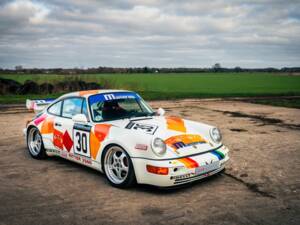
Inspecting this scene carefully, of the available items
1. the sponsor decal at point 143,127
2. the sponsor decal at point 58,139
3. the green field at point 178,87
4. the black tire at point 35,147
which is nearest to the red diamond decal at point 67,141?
the sponsor decal at point 58,139

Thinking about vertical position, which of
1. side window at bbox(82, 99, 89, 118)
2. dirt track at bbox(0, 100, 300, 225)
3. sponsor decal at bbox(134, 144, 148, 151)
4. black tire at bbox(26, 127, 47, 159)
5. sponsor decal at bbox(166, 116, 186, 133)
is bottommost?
dirt track at bbox(0, 100, 300, 225)

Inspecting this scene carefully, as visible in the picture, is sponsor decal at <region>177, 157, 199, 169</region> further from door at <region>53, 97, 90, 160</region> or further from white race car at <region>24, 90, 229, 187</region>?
door at <region>53, 97, 90, 160</region>

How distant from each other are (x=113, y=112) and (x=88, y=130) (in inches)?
23.0

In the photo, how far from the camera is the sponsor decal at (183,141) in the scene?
4.77 metres

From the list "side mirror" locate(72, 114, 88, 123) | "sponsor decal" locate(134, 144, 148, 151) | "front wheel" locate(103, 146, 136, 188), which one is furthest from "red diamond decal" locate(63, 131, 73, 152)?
"sponsor decal" locate(134, 144, 148, 151)

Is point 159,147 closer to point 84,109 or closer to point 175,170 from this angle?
point 175,170

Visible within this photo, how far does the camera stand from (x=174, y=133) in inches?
198

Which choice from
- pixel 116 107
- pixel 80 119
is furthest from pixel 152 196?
pixel 116 107

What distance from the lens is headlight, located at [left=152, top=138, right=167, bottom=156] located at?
4.58m

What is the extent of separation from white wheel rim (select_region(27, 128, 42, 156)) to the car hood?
224cm

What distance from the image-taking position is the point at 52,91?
2672 cm

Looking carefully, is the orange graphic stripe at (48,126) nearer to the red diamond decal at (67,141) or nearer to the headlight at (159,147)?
the red diamond decal at (67,141)

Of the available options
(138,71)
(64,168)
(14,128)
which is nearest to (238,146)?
(64,168)

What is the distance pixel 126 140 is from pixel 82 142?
1113mm
